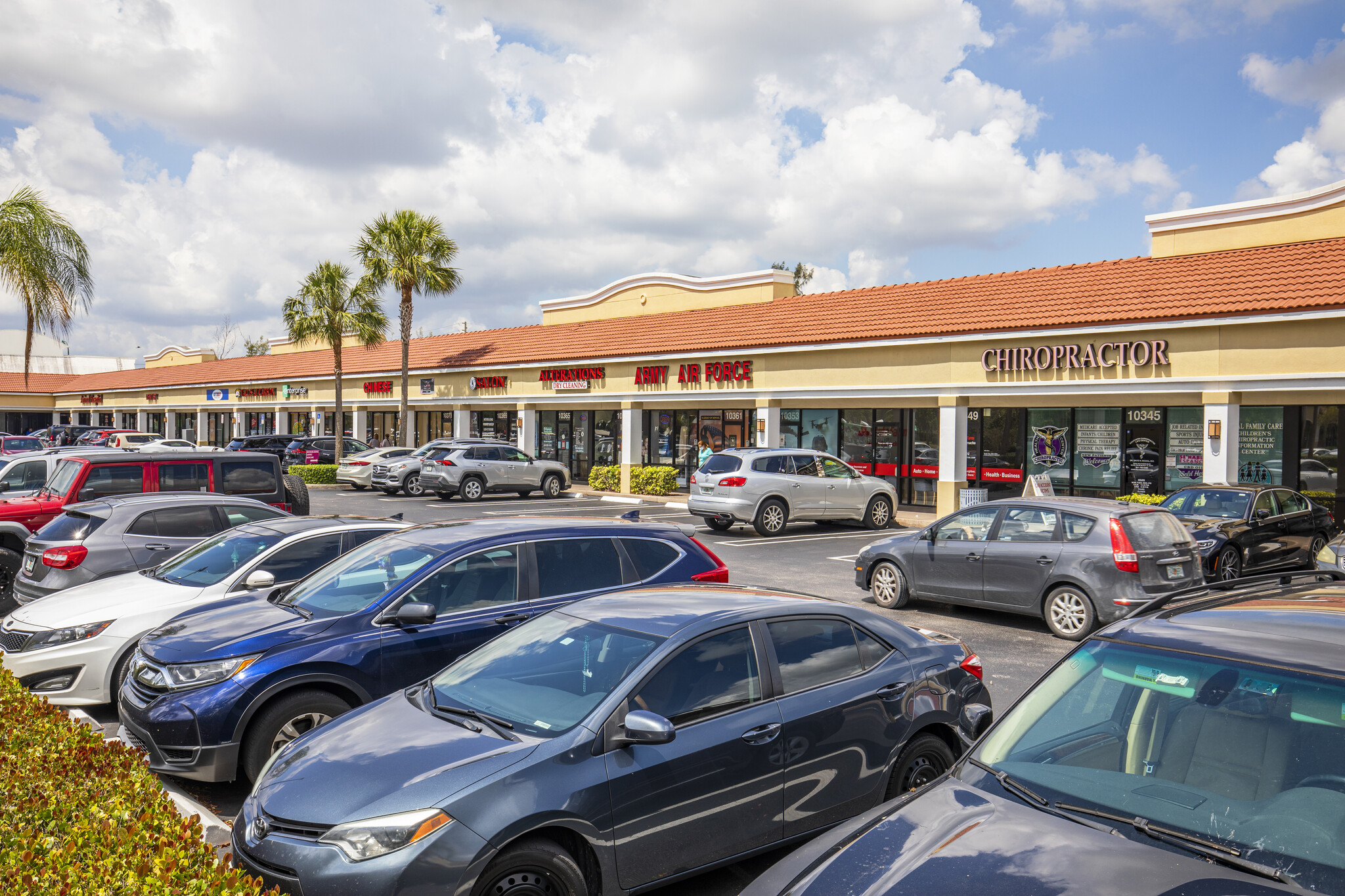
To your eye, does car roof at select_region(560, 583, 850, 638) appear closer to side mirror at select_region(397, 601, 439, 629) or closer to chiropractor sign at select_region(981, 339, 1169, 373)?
side mirror at select_region(397, 601, 439, 629)

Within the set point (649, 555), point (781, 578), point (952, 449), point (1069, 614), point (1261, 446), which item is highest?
point (1261, 446)

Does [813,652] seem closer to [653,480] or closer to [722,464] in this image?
[722,464]

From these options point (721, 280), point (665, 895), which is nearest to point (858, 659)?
point (665, 895)

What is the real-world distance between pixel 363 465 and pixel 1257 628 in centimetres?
2897

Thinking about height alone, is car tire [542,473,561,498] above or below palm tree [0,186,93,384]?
below

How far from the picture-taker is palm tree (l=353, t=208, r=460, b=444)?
34000 mm

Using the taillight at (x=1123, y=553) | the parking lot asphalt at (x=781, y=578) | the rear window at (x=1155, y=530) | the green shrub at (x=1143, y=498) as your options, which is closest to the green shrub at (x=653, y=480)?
the parking lot asphalt at (x=781, y=578)

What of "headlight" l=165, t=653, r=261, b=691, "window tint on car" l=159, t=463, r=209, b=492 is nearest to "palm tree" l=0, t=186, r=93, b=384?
"window tint on car" l=159, t=463, r=209, b=492

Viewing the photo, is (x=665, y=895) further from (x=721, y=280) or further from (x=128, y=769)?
(x=721, y=280)

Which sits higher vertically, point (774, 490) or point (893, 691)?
point (774, 490)

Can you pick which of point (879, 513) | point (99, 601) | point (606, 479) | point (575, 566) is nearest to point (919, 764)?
point (575, 566)

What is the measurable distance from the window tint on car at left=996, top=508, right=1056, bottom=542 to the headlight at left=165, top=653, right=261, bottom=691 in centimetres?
842

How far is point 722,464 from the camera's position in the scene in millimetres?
19188

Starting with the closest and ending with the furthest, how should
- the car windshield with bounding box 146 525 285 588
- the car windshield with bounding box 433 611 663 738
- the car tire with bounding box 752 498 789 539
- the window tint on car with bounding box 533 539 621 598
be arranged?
the car windshield with bounding box 433 611 663 738 < the window tint on car with bounding box 533 539 621 598 < the car windshield with bounding box 146 525 285 588 < the car tire with bounding box 752 498 789 539
